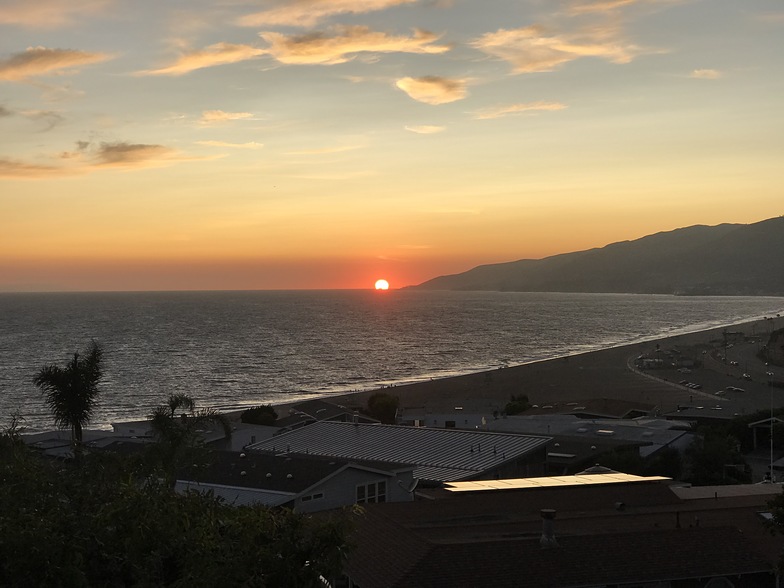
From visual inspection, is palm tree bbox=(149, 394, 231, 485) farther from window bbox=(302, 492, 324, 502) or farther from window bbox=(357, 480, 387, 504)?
window bbox=(357, 480, 387, 504)

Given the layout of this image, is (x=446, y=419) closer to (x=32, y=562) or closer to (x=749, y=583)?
(x=749, y=583)

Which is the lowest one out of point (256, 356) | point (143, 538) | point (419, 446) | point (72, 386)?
point (256, 356)

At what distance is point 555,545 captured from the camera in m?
15.8

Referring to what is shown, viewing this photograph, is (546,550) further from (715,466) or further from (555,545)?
(715,466)

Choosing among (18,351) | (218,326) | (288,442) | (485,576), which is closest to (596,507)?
(485,576)

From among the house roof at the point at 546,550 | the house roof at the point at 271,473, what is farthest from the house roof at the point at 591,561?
the house roof at the point at 271,473

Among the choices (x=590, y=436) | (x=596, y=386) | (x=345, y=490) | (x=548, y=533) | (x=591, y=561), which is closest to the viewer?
(x=591, y=561)

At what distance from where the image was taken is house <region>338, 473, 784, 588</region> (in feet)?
49.0

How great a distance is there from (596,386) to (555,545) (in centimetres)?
7228

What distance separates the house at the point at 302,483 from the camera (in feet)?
80.9

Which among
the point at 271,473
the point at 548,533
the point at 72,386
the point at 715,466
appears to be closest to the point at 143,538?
the point at 548,533

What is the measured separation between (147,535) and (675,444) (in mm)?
33867

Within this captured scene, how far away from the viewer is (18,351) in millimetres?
133125

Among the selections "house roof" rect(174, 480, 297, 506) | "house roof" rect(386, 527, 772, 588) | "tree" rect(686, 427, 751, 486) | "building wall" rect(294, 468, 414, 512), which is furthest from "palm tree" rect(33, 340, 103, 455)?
"tree" rect(686, 427, 751, 486)
